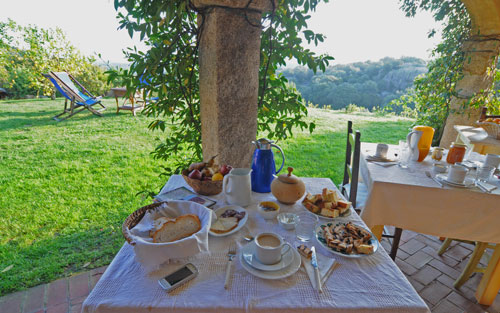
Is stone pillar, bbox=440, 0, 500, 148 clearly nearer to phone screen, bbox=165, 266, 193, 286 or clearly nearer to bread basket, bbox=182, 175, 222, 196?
bread basket, bbox=182, 175, 222, 196

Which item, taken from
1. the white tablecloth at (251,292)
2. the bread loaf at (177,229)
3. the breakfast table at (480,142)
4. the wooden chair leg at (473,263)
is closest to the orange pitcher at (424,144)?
the breakfast table at (480,142)

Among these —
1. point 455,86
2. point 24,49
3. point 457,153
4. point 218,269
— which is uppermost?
point 24,49

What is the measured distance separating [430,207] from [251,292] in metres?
1.24

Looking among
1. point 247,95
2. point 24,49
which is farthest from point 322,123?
point 24,49

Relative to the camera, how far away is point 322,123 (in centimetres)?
547

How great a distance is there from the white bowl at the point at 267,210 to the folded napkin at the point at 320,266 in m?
0.24

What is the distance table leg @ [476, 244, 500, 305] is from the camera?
54.5 inches

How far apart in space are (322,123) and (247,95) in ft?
14.4

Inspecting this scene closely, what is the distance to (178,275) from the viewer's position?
0.66 meters

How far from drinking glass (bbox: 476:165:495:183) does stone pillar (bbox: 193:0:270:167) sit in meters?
1.33

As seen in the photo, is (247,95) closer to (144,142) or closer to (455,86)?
(455,86)

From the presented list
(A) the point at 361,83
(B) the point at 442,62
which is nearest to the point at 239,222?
(B) the point at 442,62

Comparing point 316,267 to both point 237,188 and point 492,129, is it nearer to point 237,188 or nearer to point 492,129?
point 237,188

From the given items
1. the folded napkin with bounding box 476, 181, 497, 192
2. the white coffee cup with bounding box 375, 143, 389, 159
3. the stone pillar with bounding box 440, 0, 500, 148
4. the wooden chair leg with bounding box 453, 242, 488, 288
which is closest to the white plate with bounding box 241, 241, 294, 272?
the folded napkin with bounding box 476, 181, 497, 192
